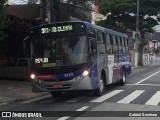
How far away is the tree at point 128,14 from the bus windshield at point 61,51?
3459cm

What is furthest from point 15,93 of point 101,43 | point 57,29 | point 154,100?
point 154,100

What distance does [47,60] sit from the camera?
52.9 feet

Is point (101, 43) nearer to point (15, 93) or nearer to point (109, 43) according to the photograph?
point (109, 43)

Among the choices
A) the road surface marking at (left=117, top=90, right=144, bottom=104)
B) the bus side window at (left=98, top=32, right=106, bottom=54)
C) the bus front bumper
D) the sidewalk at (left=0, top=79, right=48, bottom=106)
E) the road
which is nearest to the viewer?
the road

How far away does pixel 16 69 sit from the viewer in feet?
84.8

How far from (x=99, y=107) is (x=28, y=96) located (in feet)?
17.2

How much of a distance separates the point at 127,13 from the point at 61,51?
1456 inches

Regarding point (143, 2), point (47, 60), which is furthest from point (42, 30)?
point (143, 2)

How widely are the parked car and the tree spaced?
84.4 ft

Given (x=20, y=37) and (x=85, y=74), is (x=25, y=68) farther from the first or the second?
(x=85, y=74)

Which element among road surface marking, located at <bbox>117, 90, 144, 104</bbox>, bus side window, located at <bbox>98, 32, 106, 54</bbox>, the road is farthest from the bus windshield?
road surface marking, located at <bbox>117, 90, 144, 104</bbox>

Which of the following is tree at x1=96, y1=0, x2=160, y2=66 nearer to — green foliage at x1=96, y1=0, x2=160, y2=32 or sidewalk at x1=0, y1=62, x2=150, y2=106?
green foliage at x1=96, y1=0, x2=160, y2=32

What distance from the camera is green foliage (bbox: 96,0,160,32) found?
50.5 meters

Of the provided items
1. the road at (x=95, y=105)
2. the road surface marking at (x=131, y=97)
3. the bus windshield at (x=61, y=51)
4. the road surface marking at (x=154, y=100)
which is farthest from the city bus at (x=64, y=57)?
the road surface marking at (x=154, y=100)
